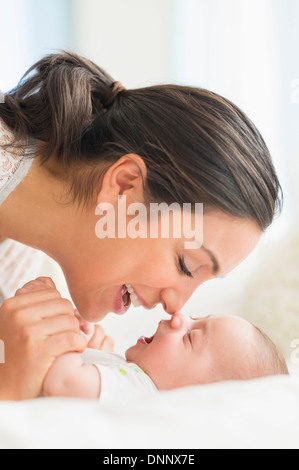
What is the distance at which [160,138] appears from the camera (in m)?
1.31

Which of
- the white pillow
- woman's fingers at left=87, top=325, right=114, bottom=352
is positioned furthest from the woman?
the white pillow

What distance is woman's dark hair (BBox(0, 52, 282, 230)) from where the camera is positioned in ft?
4.18

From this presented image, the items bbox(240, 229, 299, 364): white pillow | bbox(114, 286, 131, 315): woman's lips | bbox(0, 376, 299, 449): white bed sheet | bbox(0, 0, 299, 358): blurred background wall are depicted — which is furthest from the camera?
bbox(0, 0, 299, 358): blurred background wall

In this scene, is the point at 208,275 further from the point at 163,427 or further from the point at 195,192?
the point at 163,427

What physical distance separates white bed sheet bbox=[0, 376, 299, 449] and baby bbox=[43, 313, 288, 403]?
0.31 m

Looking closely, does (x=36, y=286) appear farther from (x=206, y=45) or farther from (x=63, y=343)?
(x=206, y=45)

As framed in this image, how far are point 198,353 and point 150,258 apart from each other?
0.80 feet

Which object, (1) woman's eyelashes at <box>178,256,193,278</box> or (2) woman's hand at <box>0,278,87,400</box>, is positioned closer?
(2) woman's hand at <box>0,278,87,400</box>

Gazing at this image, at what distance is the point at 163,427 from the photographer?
756 millimetres

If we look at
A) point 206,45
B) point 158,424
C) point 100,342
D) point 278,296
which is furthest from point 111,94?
point 206,45

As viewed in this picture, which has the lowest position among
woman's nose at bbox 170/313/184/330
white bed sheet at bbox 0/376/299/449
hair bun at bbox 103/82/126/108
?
white bed sheet at bbox 0/376/299/449

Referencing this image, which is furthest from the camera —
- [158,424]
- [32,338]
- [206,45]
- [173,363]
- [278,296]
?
[206,45]

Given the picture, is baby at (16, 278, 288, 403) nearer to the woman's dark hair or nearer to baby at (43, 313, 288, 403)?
baby at (43, 313, 288, 403)

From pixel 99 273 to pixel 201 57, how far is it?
5.82 feet
